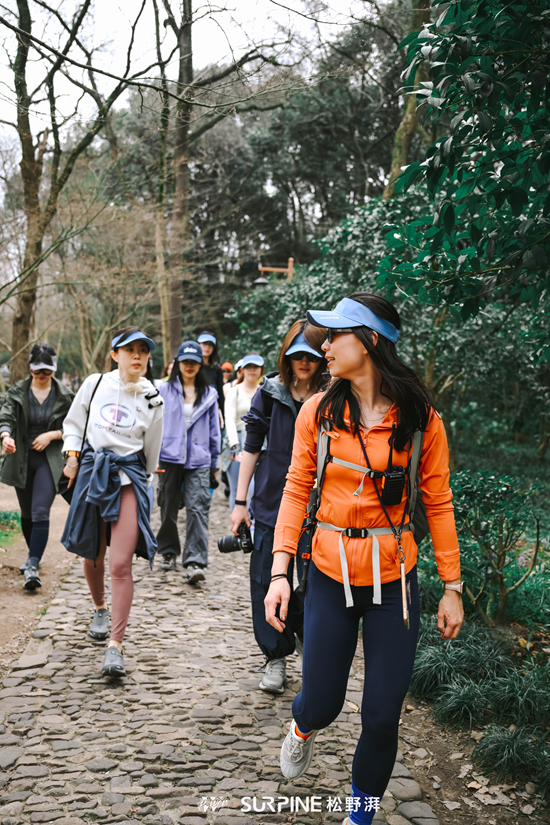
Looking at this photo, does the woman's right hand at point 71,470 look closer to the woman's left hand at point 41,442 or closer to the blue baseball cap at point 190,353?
the woman's left hand at point 41,442

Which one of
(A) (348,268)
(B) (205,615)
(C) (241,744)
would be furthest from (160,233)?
(C) (241,744)

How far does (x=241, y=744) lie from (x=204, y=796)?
0.49m

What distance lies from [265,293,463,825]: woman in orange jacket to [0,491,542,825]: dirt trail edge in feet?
1.25

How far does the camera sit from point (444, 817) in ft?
10.2

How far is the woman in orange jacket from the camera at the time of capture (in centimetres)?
241

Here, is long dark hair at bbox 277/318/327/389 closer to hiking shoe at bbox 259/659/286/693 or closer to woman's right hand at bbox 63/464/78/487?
woman's right hand at bbox 63/464/78/487

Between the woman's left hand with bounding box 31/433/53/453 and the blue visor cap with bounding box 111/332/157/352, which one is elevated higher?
the blue visor cap with bounding box 111/332/157/352

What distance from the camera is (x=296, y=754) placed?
2.79 metres

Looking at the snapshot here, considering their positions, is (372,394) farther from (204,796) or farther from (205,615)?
(205,615)

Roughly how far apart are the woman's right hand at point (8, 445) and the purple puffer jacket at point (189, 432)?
1450 millimetres

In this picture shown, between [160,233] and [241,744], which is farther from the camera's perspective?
[160,233]

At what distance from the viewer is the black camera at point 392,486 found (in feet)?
8.02

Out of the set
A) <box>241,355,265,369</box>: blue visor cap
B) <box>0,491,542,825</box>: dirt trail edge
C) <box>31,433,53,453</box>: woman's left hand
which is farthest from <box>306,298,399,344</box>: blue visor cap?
<box>241,355,265,369</box>: blue visor cap

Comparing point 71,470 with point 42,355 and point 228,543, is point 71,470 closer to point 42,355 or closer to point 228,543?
point 228,543
